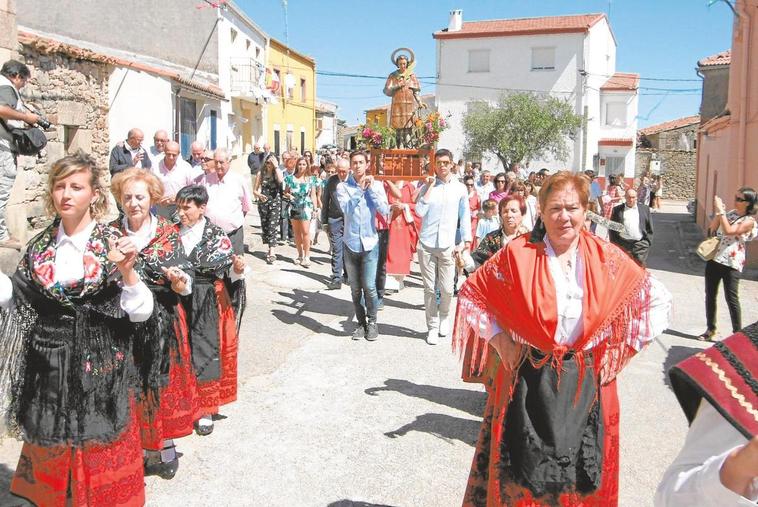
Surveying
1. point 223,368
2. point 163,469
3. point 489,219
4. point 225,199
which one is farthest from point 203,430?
point 489,219

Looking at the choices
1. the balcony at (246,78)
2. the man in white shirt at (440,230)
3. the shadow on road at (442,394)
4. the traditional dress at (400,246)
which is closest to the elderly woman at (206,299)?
the shadow on road at (442,394)

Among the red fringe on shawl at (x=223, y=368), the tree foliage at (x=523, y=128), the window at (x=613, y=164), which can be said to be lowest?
the red fringe on shawl at (x=223, y=368)

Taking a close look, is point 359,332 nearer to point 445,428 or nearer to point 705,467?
point 445,428

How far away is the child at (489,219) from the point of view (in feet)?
29.6

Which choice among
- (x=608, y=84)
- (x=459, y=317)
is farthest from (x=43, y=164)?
(x=608, y=84)

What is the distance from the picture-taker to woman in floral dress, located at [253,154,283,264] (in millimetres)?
12398

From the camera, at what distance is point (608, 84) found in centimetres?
4147

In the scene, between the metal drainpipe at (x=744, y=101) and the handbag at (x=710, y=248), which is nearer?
the handbag at (x=710, y=248)

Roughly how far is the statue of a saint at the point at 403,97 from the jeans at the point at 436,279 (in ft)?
5.25

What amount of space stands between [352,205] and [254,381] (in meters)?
2.40

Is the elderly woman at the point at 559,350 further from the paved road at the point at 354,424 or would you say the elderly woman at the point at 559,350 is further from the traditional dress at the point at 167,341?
the traditional dress at the point at 167,341

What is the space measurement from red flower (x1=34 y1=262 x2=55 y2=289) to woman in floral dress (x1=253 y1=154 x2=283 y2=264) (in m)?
9.09

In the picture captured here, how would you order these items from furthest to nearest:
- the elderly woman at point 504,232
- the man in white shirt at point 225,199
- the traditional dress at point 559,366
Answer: the man in white shirt at point 225,199, the elderly woman at point 504,232, the traditional dress at point 559,366

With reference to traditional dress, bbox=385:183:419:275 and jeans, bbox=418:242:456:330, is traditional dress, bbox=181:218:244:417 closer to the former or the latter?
jeans, bbox=418:242:456:330
